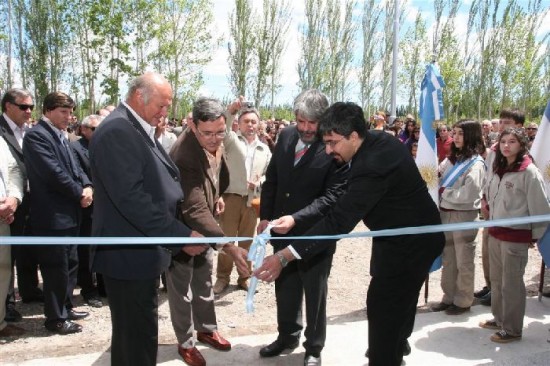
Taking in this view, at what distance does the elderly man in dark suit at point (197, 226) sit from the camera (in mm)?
3838

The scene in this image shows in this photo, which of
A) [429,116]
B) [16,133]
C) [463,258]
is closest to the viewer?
[16,133]

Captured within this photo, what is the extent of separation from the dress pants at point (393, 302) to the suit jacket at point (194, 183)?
50.9 inches

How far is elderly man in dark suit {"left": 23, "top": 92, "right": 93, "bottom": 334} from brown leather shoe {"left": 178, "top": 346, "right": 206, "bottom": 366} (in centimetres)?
124

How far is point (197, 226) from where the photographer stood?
3895 millimetres

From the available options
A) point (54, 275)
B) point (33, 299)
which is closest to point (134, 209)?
point (54, 275)

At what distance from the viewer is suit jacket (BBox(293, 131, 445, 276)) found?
10.0 ft

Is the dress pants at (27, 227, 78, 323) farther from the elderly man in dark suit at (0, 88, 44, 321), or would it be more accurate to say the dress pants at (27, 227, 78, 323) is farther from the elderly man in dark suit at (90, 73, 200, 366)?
the elderly man in dark suit at (90, 73, 200, 366)

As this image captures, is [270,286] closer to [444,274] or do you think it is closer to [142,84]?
[444,274]

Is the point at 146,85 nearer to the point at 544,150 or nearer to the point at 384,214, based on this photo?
the point at 384,214

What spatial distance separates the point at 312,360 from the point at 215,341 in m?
0.85

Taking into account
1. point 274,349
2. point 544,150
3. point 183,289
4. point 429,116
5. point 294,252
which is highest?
point 429,116

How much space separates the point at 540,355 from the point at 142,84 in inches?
148

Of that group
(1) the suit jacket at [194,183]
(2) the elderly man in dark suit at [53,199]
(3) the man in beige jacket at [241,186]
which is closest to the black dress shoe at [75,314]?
(2) the elderly man in dark suit at [53,199]

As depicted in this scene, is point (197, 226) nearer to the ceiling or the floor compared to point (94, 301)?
nearer to the ceiling
